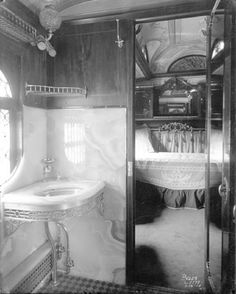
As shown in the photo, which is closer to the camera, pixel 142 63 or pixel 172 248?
pixel 172 248

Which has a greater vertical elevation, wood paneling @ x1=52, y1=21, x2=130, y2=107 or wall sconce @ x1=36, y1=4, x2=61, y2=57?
wall sconce @ x1=36, y1=4, x2=61, y2=57

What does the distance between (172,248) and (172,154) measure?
2.14 meters

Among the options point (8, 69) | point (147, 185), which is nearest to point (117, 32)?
point (8, 69)

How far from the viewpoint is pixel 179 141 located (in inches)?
204

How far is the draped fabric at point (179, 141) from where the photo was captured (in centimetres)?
509

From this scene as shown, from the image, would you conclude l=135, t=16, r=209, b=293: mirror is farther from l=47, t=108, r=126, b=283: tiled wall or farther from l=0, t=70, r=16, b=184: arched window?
l=0, t=70, r=16, b=184: arched window

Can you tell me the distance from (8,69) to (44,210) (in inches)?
46.5

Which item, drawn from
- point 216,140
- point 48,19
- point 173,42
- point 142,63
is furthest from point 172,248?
point 173,42

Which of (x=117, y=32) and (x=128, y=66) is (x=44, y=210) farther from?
(x=117, y=32)

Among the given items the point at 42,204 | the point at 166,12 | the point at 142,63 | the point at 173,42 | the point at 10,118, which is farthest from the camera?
the point at 142,63

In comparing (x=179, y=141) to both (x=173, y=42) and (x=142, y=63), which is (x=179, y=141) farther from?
(x=173, y=42)

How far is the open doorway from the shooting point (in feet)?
8.64

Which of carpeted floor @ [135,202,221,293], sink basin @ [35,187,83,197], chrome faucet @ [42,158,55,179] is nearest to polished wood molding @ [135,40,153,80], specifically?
chrome faucet @ [42,158,55,179]

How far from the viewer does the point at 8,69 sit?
1975 mm
